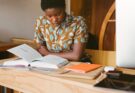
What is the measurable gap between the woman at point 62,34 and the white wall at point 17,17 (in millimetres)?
837

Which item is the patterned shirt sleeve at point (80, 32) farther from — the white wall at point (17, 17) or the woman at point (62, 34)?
the white wall at point (17, 17)

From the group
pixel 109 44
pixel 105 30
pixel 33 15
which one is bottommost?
pixel 109 44

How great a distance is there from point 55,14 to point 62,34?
22 centimetres

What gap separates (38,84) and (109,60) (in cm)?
69

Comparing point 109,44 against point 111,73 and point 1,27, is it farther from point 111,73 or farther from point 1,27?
point 111,73

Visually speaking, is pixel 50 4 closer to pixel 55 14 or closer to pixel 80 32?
pixel 55 14

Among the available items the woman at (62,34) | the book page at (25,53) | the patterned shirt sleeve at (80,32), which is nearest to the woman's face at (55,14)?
the woman at (62,34)

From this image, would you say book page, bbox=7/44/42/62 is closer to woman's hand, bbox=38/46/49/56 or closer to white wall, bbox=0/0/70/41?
woman's hand, bbox=38/46/49/56

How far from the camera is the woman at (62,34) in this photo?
6.04 ft

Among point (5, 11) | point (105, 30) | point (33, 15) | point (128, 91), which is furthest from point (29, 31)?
point (128, 91)

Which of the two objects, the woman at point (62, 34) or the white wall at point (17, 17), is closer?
the woman at point (62, 34)


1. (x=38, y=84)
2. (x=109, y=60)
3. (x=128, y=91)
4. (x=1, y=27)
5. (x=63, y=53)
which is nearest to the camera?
(x=128, y=91)

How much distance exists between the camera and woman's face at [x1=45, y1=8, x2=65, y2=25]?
5.84ft

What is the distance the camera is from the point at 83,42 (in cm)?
191
